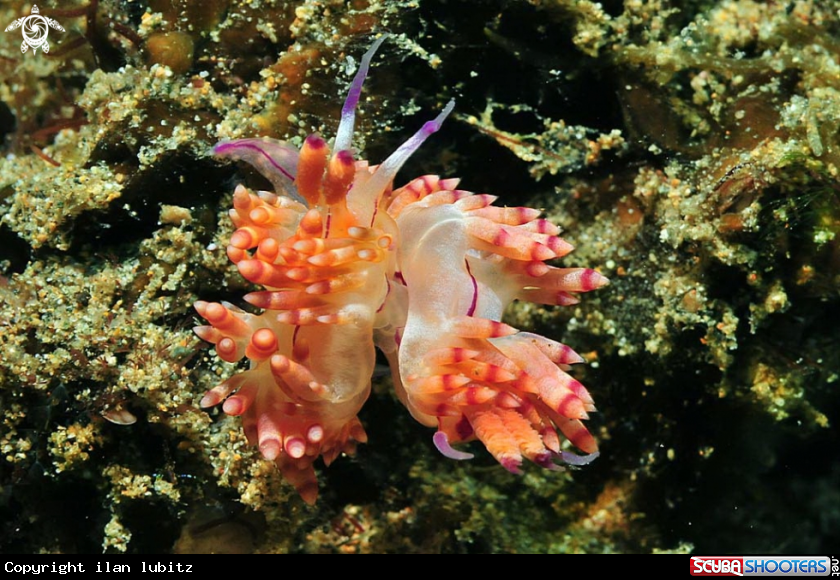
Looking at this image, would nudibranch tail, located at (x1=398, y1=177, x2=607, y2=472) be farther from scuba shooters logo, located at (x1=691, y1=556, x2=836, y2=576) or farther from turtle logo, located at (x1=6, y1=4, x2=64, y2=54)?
turtle logo, located at (x1=6, y1=4, x2=64, y2=54)

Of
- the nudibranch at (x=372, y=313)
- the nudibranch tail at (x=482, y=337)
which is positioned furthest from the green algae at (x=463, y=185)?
the nudibranch tail at (x=482, y=337)

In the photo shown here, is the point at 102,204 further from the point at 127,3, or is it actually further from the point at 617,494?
the point at 617,494

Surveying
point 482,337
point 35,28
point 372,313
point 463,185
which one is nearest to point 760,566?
point 482,337

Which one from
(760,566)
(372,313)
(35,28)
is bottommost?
(760,566)

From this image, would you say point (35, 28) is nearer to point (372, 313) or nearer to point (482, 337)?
point (372, 313)

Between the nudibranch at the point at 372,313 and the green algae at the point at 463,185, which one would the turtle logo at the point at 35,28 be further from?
the nudibranch at the point at 372,313

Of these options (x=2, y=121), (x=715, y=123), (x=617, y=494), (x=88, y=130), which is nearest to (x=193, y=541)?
(x=88, y=130)

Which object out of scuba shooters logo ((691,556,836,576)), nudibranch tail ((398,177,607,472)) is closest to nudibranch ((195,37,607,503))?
nudibranch tail ((398,177,607,472))
